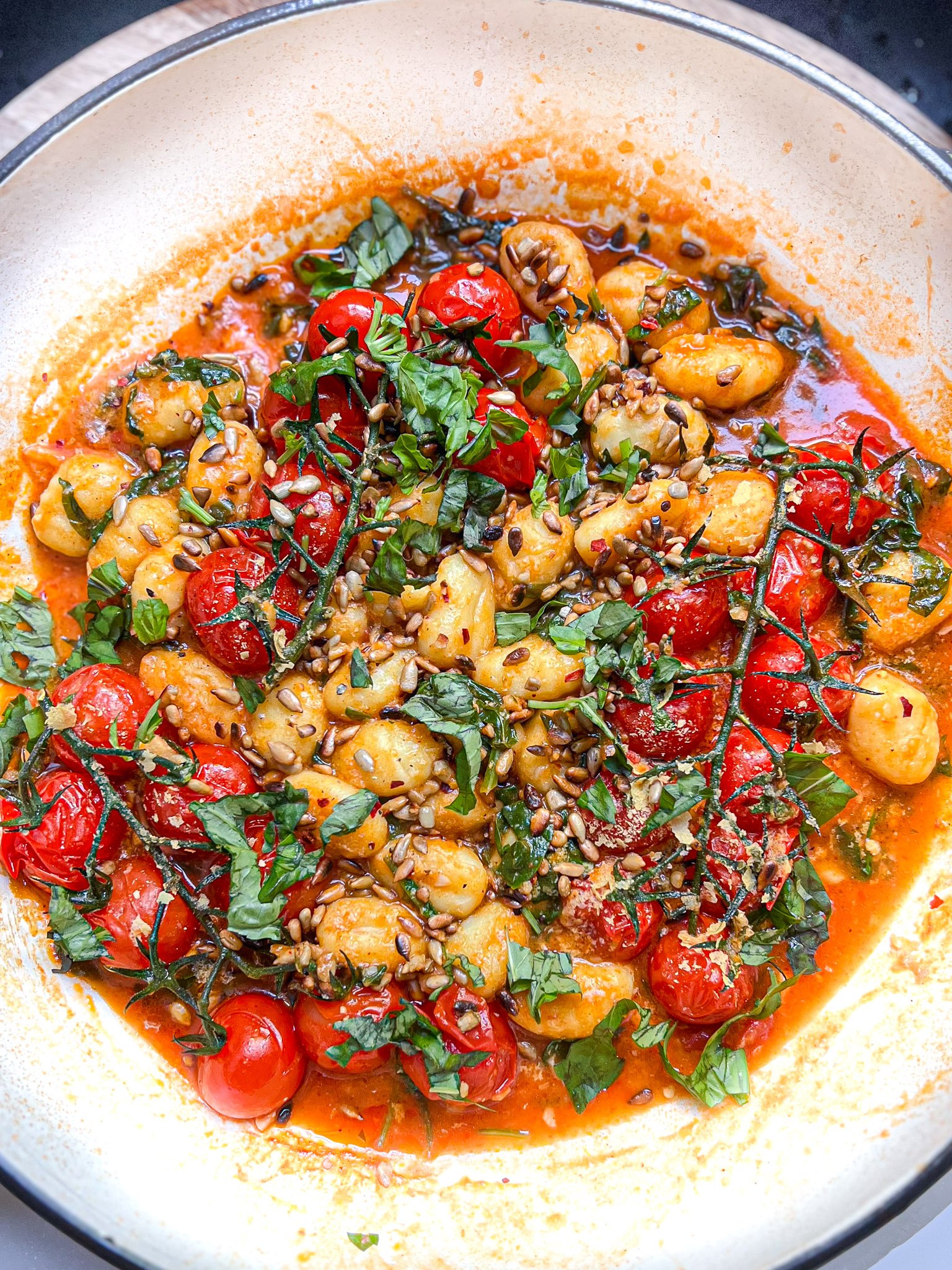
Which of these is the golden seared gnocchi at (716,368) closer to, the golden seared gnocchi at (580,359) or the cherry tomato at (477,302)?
the golden seared gnocchi at (580,359)

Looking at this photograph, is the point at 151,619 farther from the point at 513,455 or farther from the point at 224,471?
the point at 513,455

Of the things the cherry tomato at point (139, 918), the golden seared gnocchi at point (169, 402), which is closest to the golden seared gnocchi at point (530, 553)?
the golden seared gnocchi at point (169, 402)

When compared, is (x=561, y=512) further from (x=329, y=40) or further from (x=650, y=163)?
(x=329, y=40)

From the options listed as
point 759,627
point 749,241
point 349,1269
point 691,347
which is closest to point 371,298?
point 691,347

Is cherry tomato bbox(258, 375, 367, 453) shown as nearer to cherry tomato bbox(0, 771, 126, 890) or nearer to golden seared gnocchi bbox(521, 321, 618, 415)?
golden seared gnocchi bbox(521, 321, 618, 415)

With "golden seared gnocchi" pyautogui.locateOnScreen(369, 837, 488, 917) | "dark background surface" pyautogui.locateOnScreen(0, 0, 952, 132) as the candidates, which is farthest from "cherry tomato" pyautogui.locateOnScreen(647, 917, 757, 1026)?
"dark background surface" pyautogui.locateOnScreen(0, 0, 952, 132)

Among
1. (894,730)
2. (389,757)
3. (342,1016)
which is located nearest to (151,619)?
(389,757)

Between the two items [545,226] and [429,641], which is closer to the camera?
[429,641]
